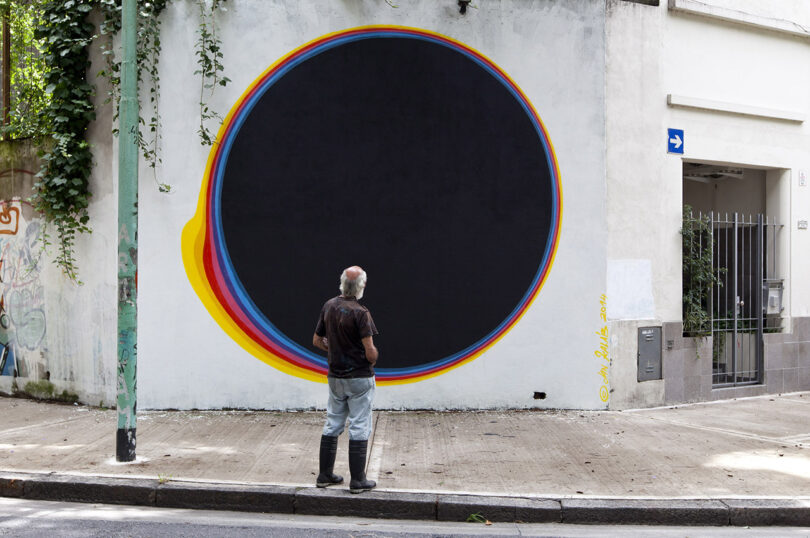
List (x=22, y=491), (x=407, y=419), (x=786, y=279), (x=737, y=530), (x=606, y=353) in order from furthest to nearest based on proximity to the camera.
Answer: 1. (x=786, y=279)
2. (x=606, y=353)
3. (x=407, y=419)
4. (x=22, y=491)
5. (x=737, y=530)

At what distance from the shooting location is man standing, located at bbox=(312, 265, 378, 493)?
5.55 m

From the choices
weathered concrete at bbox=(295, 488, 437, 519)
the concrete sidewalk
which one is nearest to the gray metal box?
the concrete sidewalk

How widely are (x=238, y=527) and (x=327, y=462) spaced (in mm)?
884

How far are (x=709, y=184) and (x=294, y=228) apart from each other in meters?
7.25

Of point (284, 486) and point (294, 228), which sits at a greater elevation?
point (294, 228)

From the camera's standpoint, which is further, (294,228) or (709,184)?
(709,184)

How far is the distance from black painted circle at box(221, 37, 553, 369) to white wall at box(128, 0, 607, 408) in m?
0.33

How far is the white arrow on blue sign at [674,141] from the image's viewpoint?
9.47 meters

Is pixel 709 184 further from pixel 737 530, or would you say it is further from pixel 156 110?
pixel 156 110

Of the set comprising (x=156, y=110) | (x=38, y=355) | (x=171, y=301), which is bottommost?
(x=38, y=355)

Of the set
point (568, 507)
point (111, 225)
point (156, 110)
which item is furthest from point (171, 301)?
point (568, 507)

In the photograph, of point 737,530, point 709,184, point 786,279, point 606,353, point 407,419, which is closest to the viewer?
point 737,530

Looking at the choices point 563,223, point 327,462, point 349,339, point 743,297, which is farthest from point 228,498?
point 743,297

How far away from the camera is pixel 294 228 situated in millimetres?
8625
